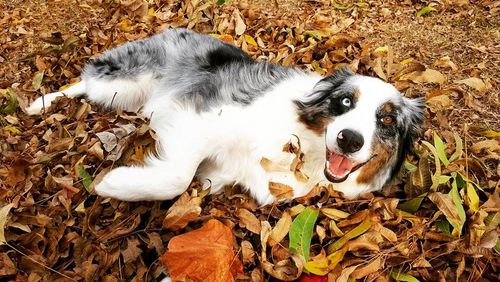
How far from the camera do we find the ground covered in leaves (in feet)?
7.65

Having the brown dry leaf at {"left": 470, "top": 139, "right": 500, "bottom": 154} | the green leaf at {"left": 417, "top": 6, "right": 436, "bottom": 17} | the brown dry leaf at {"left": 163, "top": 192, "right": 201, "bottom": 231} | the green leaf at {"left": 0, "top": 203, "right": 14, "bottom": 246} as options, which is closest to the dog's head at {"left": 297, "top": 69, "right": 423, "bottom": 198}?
the brown dry leaf at {"left": 470, "top": 139, "right": 500, "bottom": 154}

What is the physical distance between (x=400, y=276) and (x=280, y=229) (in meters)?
0.66

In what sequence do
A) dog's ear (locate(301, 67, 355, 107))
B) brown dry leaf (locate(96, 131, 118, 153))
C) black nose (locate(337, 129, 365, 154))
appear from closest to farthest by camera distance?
black nose (locate(337, 129, 365, 154)) < dog's ear (locate(301, 67, 355, 107)) < brown dry leaf (locate(96, 131, 118, 153))

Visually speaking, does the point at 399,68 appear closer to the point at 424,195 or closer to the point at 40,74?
the point at 424,195

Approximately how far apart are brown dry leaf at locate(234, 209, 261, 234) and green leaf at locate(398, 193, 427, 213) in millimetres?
881

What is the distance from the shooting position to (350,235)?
2461mm

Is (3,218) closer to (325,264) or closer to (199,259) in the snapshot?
(199,259)

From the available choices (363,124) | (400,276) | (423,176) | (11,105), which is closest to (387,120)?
(363,124)

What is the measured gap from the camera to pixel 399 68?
374 cm

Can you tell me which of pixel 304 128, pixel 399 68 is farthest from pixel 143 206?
pixel 399 68

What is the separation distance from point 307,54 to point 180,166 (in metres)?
1.83

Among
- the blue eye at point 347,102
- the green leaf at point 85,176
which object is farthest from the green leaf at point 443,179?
the green leaf at point 85,176

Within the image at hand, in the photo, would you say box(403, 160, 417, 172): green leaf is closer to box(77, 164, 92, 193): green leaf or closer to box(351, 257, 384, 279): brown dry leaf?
box(351, 257, 384, 279): brown dry leaf

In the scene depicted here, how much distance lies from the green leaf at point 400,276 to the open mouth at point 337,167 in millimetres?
549
